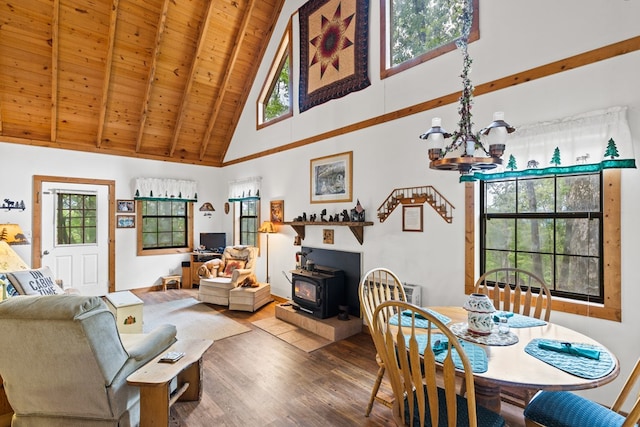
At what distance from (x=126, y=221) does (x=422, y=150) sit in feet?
18.6

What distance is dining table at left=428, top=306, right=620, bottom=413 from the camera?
4.83 ft

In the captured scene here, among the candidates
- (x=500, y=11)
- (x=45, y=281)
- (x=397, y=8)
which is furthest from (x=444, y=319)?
(x=45, y=281)

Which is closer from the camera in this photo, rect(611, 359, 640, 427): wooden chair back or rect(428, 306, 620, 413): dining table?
rect(611, 359, 640, 427): wooden chair back

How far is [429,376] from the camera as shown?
1.46 meters

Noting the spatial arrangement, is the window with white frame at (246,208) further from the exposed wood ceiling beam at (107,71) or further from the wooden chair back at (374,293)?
the wooden chair back at (374,293)

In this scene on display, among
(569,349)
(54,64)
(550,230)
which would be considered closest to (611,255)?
(550,230)

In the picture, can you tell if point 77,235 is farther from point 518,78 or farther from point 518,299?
point 518,78

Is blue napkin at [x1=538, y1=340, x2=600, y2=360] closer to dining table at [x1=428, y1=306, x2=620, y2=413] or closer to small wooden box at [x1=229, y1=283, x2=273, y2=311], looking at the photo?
dining table at [x1=428, y1=306, x2=620, y2=413]

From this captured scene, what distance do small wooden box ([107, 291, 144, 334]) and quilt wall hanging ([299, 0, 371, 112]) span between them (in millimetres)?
3632

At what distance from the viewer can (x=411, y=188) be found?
12.3 feet

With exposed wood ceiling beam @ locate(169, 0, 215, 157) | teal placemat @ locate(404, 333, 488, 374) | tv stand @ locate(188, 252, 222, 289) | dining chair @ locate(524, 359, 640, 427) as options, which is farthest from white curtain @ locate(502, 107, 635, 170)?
tv stand @ locate(188, 252, 222, 289)

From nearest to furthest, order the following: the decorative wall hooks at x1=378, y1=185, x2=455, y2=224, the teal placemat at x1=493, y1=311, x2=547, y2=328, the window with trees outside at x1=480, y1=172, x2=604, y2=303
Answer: the teal placemat at x1=493, y1=311, x2=547, y2=328
the window with trees outside at x1=480, y1=172, x2=604, y2=303
the decorative wall hooks at x1=378, y1=185, x2=455, y2=224

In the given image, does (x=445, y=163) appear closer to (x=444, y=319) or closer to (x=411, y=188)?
(x=444, y=319)

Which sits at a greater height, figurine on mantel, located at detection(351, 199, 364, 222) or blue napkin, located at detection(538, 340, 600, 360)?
figurine on mantel, located at detection(351, 199, 364, 222)
